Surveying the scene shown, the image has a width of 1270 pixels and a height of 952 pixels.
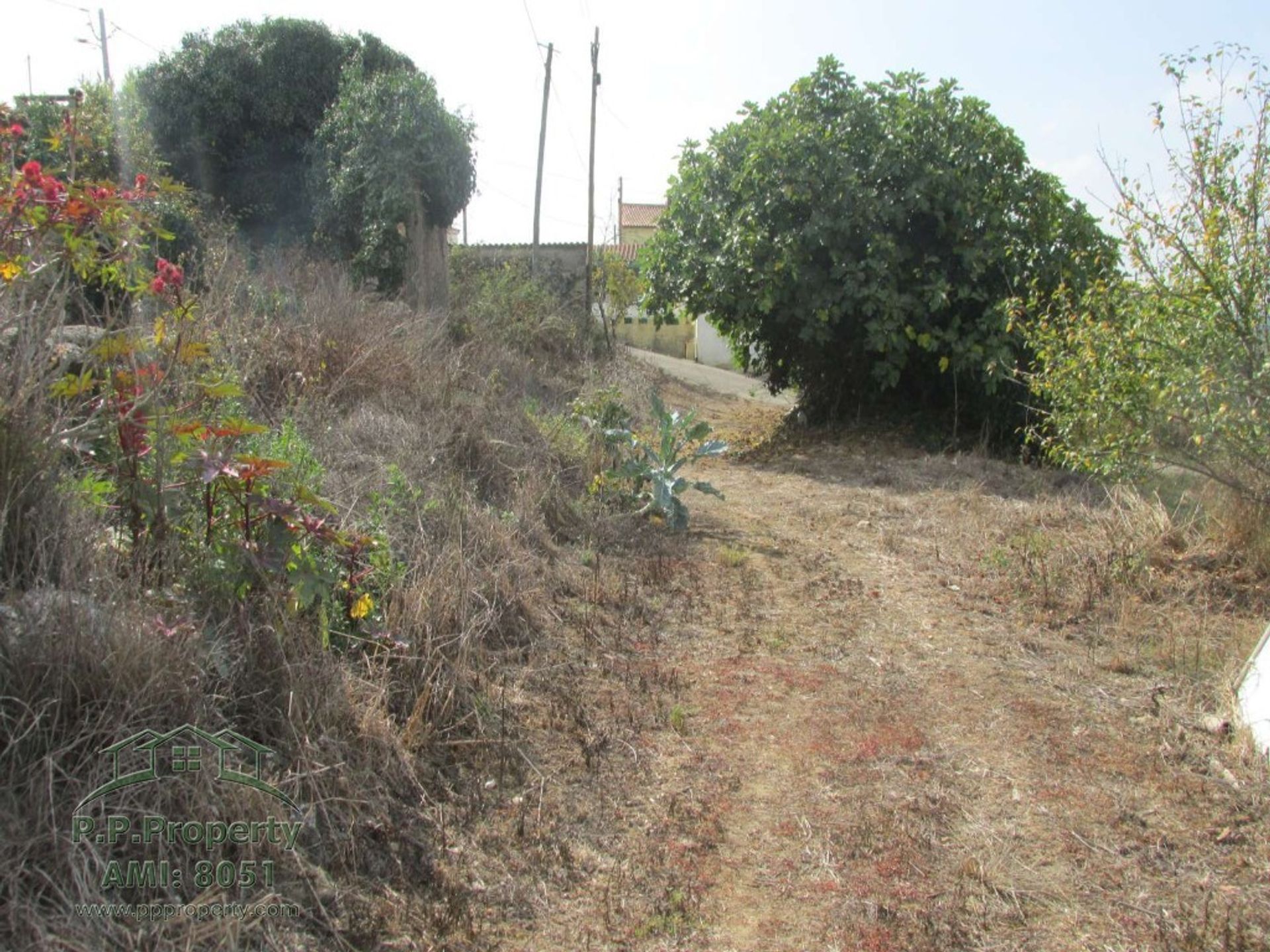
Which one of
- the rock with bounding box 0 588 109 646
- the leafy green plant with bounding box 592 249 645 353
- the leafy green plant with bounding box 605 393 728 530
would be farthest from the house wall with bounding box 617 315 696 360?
the rock with bounding box 0 588 109 646

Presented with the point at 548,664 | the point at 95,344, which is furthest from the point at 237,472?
the point at 548,664

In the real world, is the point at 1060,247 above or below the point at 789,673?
above

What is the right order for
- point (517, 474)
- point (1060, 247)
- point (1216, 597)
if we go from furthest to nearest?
point (1060, 247) < point (517, 474) < point (1216, 597)

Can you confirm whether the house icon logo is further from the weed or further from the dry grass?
the weed

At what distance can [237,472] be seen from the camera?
10.2 ft

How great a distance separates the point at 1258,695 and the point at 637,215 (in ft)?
149

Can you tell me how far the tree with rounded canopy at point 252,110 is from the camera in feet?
42.7

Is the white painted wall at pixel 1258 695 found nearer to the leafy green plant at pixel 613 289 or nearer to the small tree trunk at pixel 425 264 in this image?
the small tree trunk at pixel 425 264

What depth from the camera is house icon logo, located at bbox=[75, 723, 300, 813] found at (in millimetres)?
2609

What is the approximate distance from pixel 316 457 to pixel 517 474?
6.26 feet

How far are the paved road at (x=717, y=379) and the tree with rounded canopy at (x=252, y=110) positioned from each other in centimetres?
874

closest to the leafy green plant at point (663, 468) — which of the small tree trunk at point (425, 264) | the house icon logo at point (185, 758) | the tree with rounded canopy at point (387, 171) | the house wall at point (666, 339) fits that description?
the house icon logo at point (185, 758)

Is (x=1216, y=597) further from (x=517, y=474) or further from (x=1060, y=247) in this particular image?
(x=1060, y=247)

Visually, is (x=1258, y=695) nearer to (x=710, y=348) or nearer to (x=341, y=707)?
(x=341, y=707)
